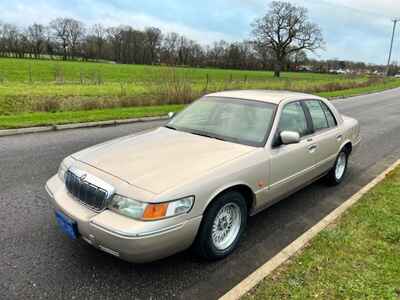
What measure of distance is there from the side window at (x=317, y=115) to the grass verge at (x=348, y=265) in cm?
126

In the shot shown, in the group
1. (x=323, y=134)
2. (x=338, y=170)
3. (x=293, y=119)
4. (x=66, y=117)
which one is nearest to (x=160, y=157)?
(x=293, y=119)

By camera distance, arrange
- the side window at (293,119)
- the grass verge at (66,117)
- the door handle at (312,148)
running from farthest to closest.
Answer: the grass verge at (66,117), the door handle at (312,148), the side window at (293,119)

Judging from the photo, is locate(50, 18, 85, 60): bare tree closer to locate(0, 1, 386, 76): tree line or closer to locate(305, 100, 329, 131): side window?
locate(0, 1, 386, 76): tree line

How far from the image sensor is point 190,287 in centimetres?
268

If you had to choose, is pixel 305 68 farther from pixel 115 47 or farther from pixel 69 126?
pixel 69 126

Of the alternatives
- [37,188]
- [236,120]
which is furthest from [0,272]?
[236,120]

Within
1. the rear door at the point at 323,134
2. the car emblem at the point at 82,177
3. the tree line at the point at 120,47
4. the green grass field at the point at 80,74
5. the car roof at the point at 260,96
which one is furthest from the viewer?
the tree line at the point at 120,47

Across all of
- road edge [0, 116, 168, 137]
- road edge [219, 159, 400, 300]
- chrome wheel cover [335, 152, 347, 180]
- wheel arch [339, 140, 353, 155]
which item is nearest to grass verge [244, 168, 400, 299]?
road edge [219, 159, 400, 300]

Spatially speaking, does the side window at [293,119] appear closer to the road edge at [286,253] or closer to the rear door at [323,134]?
the rear door at [323,134]

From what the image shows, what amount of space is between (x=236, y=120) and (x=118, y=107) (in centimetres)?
999

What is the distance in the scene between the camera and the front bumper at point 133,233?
238cm

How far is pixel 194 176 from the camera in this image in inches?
105

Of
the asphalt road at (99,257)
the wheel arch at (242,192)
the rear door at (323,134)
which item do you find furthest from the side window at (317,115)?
the wheel arch at (242,192)

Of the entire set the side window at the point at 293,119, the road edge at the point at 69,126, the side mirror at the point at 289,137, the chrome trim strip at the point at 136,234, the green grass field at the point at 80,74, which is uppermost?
the green grass field at the point at 80,74
